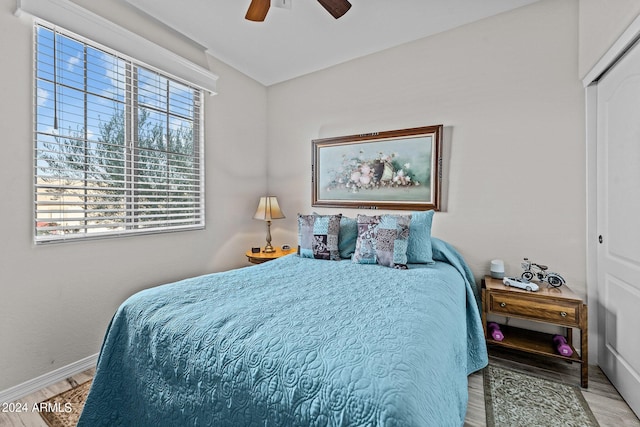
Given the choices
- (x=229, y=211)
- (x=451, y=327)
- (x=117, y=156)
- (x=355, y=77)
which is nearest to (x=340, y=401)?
(x=451, y=327)

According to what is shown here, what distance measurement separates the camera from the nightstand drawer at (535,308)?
6.23ft

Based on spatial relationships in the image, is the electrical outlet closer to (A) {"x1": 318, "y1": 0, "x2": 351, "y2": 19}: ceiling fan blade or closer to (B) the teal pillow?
(A) {"x1": 318, "y1": 0, "x2": 351, "y2": 19}: ceiling fan blade

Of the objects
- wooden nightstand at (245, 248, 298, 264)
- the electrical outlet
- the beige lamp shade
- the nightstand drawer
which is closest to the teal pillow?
wooden nightstand at (245, 248, 298, 264)

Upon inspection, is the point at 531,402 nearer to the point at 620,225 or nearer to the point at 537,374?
the point at 537,374

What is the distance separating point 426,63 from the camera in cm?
274

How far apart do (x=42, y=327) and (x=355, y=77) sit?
3325 millimetres

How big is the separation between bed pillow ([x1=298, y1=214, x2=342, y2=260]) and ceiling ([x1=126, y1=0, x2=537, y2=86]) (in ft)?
5.53

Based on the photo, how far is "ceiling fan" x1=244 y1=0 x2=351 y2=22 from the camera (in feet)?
5.85

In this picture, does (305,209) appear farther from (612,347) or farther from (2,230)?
(612,347)

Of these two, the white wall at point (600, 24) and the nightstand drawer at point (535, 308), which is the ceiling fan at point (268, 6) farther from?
the nightstand drawer at point (535, 308)

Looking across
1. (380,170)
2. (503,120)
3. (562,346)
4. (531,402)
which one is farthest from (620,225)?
(380,170)

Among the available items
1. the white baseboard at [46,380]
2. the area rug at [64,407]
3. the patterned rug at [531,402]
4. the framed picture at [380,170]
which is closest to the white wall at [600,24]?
the framed picture at [380,170]

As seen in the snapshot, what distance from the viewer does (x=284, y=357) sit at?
955 millimetres

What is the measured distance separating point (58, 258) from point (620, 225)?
3.62m
